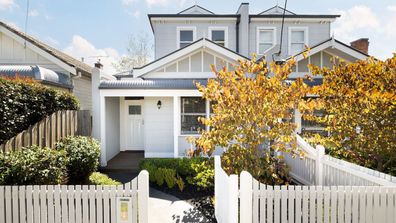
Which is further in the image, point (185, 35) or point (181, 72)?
point (185, 35)

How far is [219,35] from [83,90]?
8612mm

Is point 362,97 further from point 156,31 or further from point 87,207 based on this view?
point 156,31

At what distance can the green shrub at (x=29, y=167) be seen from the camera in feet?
Result: 14.7

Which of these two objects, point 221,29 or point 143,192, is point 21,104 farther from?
point 221,29

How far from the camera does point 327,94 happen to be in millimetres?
6070

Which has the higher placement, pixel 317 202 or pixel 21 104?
pixel 21 104

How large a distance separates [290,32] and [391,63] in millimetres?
10560

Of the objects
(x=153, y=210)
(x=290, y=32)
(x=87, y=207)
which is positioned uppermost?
(x=290, y=32)

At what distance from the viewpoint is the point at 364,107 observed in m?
5.57

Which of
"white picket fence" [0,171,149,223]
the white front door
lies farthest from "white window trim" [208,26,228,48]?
"white picket fence" [0,171,149,223]

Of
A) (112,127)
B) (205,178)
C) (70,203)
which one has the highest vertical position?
(112,127)

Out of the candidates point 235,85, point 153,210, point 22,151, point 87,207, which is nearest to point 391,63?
point 235,85

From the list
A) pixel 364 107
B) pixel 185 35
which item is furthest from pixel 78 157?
pixel 185 35

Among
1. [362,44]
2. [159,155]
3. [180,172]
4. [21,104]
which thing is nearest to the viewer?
[21,104]
